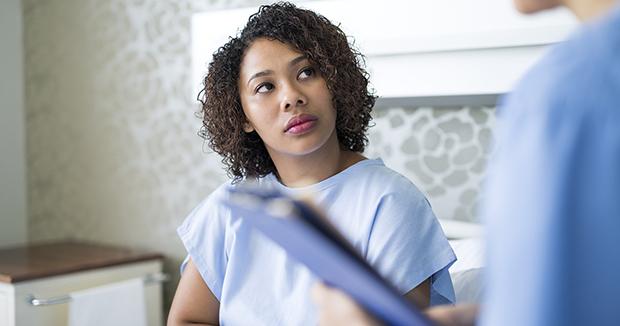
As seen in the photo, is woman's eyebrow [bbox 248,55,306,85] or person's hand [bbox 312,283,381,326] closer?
person's hand [bbox 312,283,381,326]

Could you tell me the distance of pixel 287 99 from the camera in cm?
145

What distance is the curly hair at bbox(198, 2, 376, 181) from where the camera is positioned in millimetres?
1508

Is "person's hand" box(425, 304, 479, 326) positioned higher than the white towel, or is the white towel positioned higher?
"person's hand" box(425, 304, 479, 326)

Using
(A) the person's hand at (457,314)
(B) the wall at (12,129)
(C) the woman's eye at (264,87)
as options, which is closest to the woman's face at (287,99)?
(C) the woman's eye at (264,87)

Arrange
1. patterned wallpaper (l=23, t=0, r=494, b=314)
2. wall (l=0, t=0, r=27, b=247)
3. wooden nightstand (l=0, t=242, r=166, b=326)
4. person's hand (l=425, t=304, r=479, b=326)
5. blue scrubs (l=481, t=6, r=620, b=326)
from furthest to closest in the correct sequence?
1. wall (l=0, t=0, r=27, b=247)
2. patterned wallpaper (l=23, t=0, r=494, b=314)
3. wooden nightstand (l=0, t=242, r=166, b=326)
4. person's hand (l=425, t=304, r=479, b=326)
5. blue scrubs (l=481, t=6, r=620, b=326)

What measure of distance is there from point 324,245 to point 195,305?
1016mm

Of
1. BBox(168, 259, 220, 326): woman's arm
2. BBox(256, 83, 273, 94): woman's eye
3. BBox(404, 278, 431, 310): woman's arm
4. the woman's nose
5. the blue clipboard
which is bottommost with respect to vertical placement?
BBox(168, 259, 220, 326): woman's arm

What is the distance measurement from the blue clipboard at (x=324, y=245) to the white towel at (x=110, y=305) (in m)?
1.79

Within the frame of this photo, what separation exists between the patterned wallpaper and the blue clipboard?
161cm

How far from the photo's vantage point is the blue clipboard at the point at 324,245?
654 millimetres

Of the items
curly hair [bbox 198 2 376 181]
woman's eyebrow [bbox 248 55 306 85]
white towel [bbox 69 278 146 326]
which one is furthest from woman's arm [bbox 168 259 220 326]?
white towel [bbox 69 278 146 326]

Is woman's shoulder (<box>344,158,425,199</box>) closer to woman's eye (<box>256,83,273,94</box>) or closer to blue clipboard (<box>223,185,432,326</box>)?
woman's eye (<box>256,83,273,94</box>)

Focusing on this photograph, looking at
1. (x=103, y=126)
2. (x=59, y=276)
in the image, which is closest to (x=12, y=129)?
(x=103, y=126)

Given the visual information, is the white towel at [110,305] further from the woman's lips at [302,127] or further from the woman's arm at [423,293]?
the woman's arm at [423,293]
